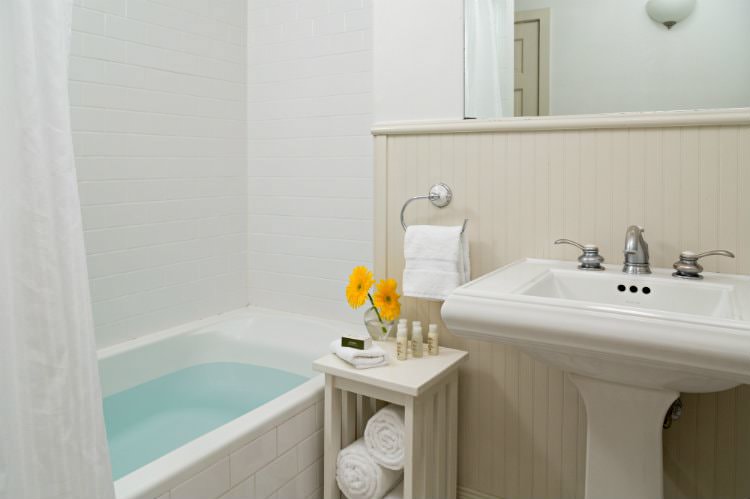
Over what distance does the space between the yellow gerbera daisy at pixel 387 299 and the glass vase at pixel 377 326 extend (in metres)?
0.05

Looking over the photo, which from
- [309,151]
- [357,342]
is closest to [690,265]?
[357,342]

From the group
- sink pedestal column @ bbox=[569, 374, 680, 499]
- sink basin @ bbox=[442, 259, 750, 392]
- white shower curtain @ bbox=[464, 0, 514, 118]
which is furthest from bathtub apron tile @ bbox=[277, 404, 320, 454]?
white shower curtain @ bbox=[464, 0, 514, 118]

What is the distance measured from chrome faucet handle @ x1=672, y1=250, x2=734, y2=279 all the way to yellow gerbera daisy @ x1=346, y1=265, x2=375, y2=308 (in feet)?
3.01

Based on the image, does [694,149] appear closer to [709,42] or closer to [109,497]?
[709,42]

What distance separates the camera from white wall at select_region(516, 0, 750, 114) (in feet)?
5.24

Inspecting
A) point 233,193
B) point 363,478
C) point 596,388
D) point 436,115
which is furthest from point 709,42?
point 233,193

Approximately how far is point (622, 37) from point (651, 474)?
121 cm

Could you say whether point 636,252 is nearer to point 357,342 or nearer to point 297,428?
point 357,342

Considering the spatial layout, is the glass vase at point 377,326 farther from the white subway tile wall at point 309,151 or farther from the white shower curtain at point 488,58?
the white shower curtain at point 488,58

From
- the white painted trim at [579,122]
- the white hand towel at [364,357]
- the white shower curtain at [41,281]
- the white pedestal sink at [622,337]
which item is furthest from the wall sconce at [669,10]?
the white shower curtain at [41,281]

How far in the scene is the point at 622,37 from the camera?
172cm

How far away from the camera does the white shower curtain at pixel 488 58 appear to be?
1.89m

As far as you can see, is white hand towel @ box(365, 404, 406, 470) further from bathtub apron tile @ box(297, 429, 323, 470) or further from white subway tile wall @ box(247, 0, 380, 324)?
white subway tile wall @ box(247, 0, 380, 324)

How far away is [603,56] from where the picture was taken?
5.73ft
